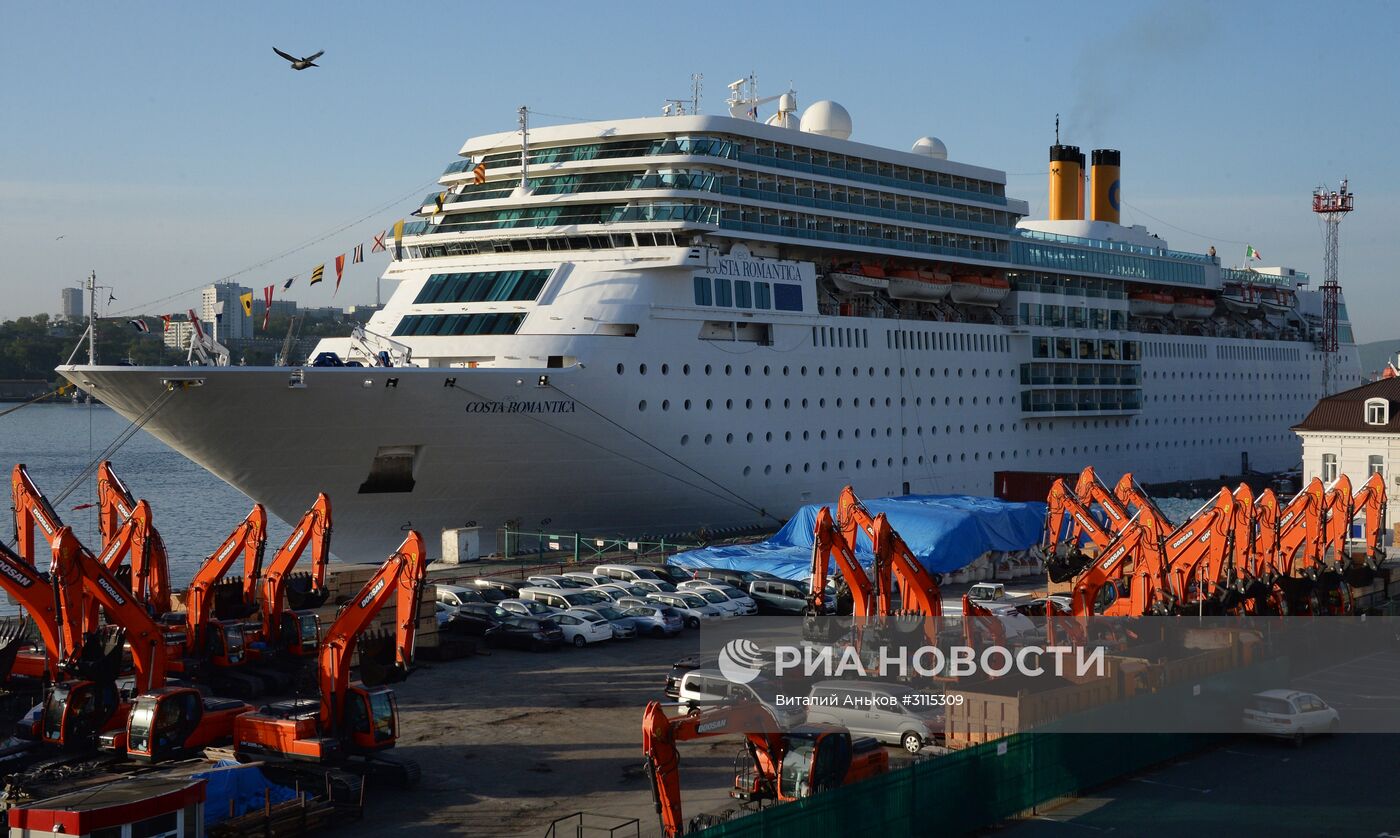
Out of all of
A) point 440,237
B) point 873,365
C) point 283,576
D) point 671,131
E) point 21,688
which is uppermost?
point 671,131

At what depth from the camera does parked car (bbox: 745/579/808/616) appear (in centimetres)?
3014

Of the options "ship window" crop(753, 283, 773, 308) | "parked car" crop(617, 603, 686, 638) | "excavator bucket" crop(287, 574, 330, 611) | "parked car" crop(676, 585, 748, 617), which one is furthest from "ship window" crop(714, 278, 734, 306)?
"excavator bucket" crop(287, 574, 330, 611)

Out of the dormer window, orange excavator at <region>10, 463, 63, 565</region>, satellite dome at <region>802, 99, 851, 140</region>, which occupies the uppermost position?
satellite dome at <region>802, 99, 851, 140</region>

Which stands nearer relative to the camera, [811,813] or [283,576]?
[811,813]

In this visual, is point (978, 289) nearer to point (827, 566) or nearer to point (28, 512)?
point (827, 566)

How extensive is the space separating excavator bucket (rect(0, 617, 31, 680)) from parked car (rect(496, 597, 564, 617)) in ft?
27.5

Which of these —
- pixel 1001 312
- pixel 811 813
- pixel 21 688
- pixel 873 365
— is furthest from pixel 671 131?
pixel 811 813

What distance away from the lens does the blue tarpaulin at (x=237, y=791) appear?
14469mm

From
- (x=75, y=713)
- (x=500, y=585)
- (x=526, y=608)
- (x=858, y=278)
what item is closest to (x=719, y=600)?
(x=526, y=608)

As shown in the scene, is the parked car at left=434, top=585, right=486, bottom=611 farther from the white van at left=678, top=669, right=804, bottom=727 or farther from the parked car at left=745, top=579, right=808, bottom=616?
the white van at left=678, top=669, right=804, bottom=727

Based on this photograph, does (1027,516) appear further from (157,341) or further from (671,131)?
(157,341)

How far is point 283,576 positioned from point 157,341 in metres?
98.7

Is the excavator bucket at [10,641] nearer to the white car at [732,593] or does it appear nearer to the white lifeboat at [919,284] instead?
the white car at [732,593]

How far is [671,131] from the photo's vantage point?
1459 inches
